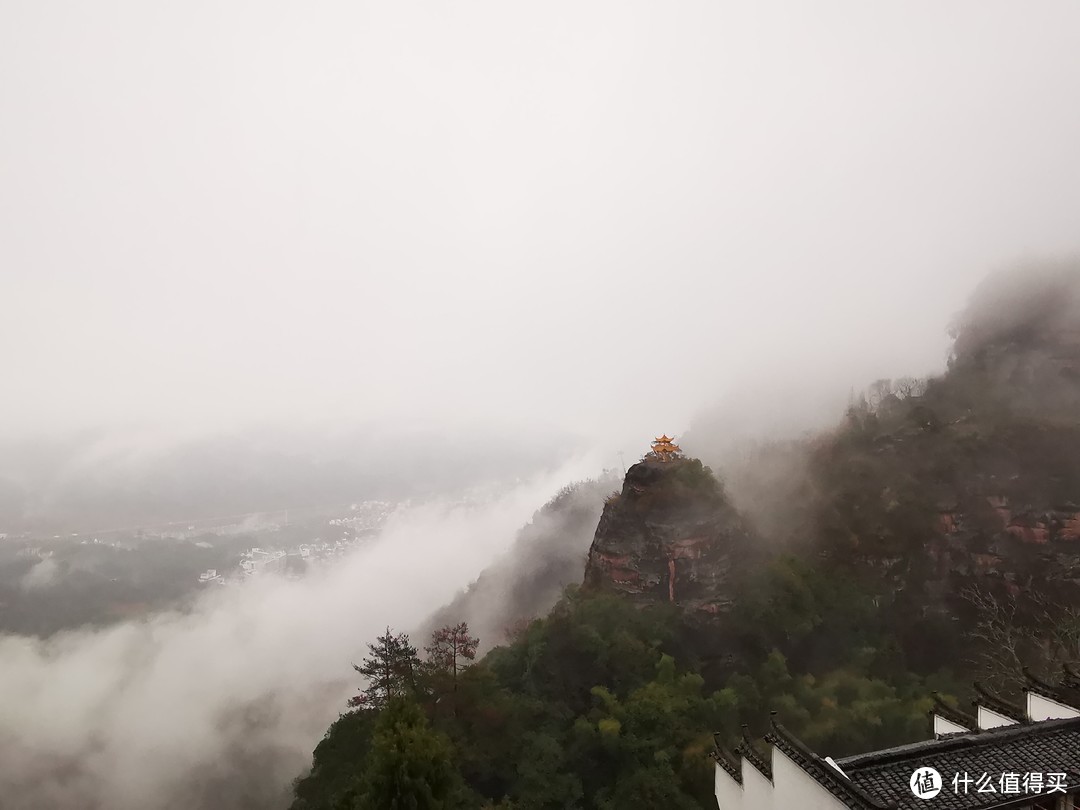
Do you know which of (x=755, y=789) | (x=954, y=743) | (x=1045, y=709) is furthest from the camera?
(x=1045, y=709)

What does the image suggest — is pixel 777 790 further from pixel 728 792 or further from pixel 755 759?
pixel 728 792

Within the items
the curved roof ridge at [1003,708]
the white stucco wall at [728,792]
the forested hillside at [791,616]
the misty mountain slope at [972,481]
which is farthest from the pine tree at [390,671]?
the misty mountain slope at [972,481]

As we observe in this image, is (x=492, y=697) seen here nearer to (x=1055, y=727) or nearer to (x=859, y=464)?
(x=1055, y=727)

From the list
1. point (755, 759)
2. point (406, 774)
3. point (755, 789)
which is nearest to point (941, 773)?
point (755, 759)

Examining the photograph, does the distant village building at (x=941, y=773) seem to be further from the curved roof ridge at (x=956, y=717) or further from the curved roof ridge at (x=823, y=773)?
the curved roof ridge at (x=956, y=717)

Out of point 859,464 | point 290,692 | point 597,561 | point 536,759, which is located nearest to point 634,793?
point 536,759

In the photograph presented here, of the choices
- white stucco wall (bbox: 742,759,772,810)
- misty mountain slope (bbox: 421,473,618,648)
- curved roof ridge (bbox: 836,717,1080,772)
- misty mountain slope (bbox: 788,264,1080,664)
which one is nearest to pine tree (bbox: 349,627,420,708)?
white stucco wall (bbox: 742,759,772,810)
